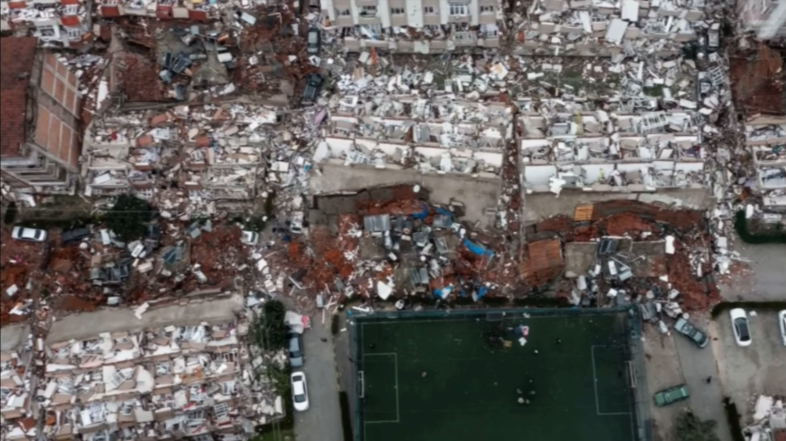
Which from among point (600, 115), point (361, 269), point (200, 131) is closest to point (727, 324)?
point (600, 115)

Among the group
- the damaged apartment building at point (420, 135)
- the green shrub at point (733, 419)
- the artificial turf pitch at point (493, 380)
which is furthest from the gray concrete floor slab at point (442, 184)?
the green shrub at point (733, 419)

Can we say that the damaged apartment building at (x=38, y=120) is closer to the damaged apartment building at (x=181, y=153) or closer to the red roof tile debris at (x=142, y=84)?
the damaged apartment building at (x=181, y=153)

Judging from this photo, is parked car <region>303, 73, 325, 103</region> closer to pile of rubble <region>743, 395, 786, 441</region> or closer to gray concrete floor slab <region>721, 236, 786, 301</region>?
gray concrete floor slab <region>721, 236, 786, 301</region>

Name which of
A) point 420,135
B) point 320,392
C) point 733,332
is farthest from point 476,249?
point 733,332

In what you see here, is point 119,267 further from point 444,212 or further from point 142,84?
point 444,212

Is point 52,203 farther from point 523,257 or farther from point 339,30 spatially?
point 523,257

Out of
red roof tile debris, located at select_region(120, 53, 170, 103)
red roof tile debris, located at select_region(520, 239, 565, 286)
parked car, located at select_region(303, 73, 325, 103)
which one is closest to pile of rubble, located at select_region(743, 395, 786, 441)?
red roof tile debris, located at select_region(520, 239, 565, 286)

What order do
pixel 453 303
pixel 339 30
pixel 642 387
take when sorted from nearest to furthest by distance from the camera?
1. pixel 642 387
2. pixel 453 303
3. pixel 339 30
